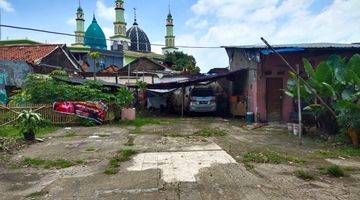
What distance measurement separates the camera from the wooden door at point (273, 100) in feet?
63.1

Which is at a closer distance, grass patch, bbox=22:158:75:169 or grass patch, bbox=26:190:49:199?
grass patch, bbox=26:190:49:199

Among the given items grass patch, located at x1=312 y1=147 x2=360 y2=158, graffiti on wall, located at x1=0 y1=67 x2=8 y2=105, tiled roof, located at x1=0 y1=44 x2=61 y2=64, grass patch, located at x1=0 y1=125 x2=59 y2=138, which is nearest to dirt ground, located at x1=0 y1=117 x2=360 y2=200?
grass patch, located at x1=312 y1=147 x2=360 y2=158

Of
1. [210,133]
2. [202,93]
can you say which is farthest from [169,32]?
[210,133]

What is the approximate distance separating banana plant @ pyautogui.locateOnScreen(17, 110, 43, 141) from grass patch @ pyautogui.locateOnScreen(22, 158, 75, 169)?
292 cm

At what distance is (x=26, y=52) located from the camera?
1238 inches

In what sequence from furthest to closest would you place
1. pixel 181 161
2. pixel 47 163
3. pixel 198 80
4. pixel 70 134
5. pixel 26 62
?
1. pixel 26 62
2. pixel 198 80
3. pixel 70 134
4. pixel 47 163
5. pixel 181 161

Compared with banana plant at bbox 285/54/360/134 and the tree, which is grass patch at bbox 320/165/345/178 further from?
the tree

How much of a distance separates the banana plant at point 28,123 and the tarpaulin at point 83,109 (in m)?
4.98

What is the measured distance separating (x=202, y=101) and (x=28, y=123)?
12.6m

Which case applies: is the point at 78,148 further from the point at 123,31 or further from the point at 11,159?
the point at 123,31

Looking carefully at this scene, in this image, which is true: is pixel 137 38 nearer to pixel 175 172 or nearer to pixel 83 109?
pixel 83 109

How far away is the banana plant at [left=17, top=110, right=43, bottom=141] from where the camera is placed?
12726mm

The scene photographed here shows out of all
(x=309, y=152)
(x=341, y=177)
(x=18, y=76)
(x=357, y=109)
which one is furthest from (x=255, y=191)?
(x=18, y=76)

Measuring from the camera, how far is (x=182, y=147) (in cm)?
1162
